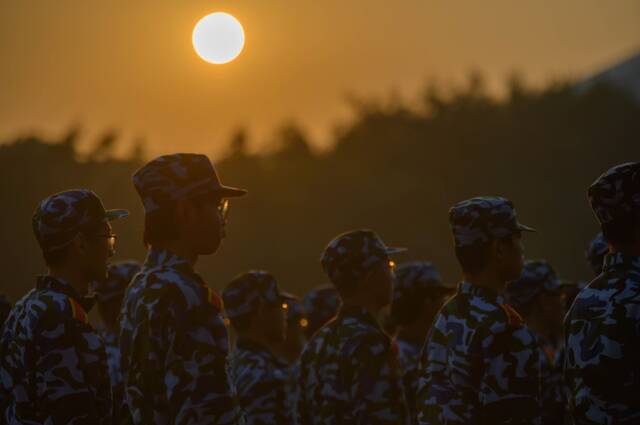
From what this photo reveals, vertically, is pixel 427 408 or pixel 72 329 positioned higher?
pixel 72 329

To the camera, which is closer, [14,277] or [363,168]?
[14,277]

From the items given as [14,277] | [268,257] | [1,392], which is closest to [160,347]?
[1,392]

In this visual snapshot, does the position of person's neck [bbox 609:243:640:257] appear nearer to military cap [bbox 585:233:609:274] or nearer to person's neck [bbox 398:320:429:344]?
military cap [bbox 585:233:609:274]

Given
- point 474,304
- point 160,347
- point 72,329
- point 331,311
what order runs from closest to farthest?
point 160,347 → point 72,329 → point 474,304 → point 331,311

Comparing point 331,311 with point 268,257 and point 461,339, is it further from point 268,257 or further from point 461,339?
point 268,257

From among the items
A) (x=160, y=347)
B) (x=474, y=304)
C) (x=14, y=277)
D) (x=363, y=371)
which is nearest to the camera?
(x=160, y=347)

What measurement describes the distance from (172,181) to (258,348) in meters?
3.55

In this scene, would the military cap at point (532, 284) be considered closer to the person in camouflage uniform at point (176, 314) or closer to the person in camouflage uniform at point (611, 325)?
the person in camouflage uniform at point (611, 325)

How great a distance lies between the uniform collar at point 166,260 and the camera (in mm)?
5004

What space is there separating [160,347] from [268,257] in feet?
70.8

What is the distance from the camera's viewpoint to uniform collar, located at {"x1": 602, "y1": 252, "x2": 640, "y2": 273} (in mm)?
→ 5074

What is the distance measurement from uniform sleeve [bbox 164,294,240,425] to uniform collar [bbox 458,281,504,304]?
167 cm

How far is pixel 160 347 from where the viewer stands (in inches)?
185

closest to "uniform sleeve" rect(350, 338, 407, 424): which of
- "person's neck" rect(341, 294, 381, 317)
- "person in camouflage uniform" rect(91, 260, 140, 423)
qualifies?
"person's neck" rect(341, 294, 381, 317)
